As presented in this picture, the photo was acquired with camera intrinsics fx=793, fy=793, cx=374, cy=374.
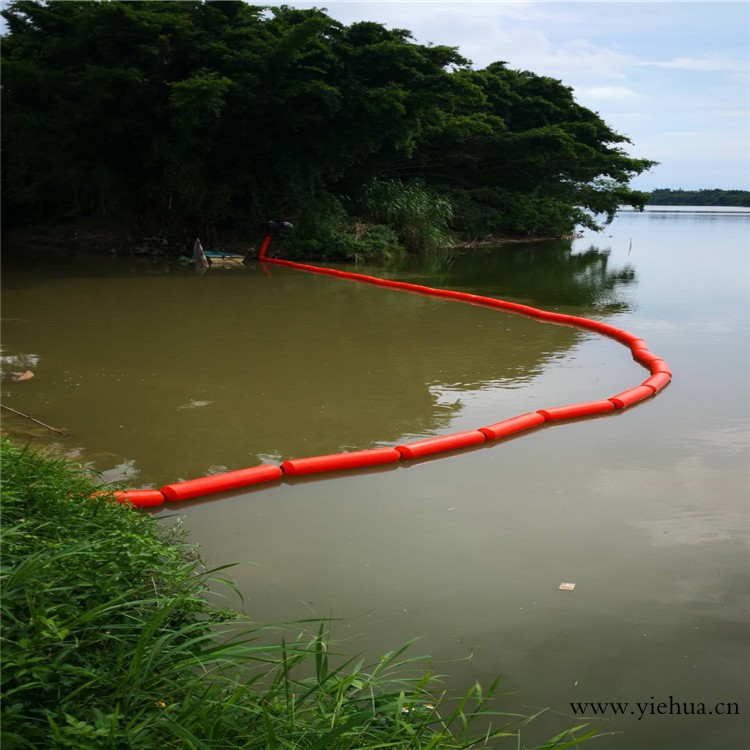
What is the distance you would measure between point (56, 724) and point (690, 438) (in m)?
4.12

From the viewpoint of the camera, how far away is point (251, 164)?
1622cm

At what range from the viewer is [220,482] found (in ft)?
12.8

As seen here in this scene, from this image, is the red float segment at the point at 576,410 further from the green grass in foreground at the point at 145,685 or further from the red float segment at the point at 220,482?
the green grass in foreground at the point at 145,685

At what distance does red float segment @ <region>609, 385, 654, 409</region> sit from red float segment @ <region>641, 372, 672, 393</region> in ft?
0.23

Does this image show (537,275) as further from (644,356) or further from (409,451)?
(409,451)

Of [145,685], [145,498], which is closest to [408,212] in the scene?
[145,498]

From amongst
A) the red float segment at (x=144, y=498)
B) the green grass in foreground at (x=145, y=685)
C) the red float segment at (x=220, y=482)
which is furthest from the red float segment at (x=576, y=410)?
the green grass in foreground at (x=145, y=685)

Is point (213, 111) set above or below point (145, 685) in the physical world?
above

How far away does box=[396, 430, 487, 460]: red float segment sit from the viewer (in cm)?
442

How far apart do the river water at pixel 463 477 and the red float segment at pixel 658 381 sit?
93mm

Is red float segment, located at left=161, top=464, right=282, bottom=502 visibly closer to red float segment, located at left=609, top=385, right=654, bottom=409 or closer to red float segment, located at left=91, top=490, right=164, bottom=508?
red float segment, located at left=91, top=490, right=164, bottom=508

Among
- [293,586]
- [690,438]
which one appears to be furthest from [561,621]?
[690,438]

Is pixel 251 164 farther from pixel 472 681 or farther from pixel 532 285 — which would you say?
pixel 472 681

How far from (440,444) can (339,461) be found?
0.64 m
